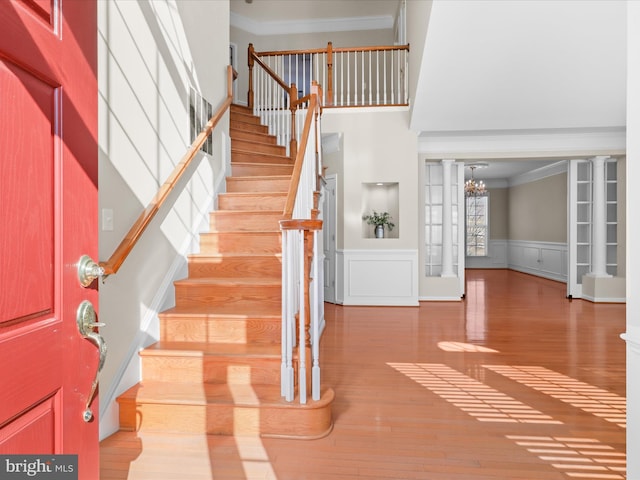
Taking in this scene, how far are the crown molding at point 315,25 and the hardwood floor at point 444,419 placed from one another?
255 inches

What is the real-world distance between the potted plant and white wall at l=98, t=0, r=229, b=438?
334cm

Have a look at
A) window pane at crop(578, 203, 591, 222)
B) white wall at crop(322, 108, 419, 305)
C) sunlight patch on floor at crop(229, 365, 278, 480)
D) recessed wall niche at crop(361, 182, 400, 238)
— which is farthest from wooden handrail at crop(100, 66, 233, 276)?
window pane at crop(578, 203, 591, 222)

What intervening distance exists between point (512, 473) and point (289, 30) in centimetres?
856

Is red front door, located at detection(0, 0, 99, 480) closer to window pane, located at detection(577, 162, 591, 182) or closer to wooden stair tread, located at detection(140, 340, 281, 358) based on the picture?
wooden stair tread, located at detection(140, 340, 281, 358)

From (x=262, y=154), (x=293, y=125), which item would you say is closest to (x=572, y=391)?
(x=262, y=154)

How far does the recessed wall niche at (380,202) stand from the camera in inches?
264

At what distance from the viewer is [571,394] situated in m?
2.85

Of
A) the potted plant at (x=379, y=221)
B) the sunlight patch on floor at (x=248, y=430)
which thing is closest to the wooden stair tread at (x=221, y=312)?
the sunlight patch on floor at (x=248, y=430)

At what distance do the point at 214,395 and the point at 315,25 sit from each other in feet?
26.3

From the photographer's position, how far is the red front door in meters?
0.77

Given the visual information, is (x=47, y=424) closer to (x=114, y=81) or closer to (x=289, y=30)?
(x=114, y=81)

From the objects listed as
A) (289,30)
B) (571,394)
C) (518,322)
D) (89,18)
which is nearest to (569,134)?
(518,322)

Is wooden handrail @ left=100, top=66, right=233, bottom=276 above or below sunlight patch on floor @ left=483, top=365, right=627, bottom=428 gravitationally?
above

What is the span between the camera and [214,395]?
2.33 meters
